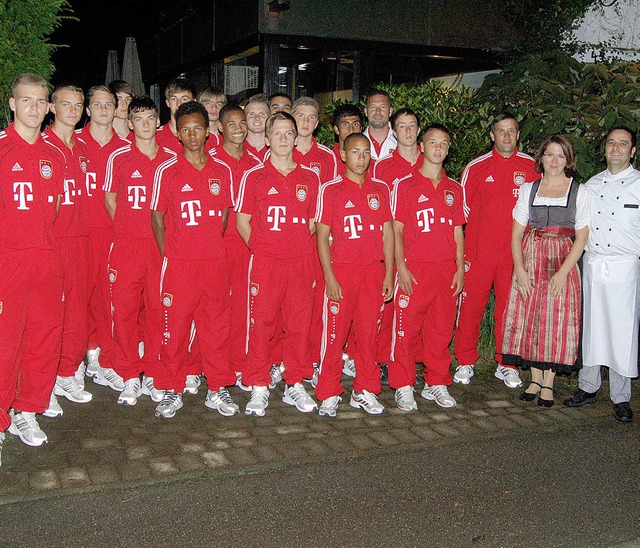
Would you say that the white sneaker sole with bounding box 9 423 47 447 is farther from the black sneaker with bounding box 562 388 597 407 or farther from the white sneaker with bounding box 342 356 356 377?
the black sneaker with bounding box 562 388 597 407

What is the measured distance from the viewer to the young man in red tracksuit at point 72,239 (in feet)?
18.6

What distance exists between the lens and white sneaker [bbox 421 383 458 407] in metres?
6.15

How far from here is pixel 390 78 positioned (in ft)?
45.6

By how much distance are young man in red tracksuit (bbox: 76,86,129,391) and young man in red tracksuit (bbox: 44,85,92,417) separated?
234 mm

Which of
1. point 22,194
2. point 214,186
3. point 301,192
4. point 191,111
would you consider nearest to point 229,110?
point 191,111

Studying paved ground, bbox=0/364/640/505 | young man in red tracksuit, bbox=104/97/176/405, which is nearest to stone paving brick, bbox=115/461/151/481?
paved ground, bbox=0/364/640/505

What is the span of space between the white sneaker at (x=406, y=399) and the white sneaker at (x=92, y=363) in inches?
104

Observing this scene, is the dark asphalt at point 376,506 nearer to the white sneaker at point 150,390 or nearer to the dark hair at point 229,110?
the white sneaker at point 150,390

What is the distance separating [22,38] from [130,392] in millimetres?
4282

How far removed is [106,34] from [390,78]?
14.7 metres

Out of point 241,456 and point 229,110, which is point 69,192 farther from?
point 241,456

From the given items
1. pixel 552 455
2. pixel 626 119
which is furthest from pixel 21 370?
pixel 626 119

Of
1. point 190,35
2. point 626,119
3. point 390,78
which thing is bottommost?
point 626,119

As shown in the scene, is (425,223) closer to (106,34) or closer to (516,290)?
(516,290)
